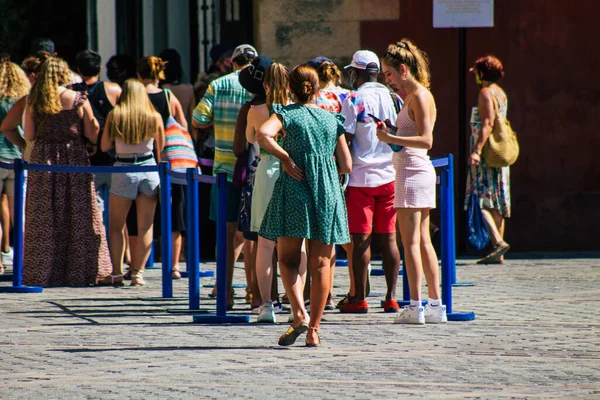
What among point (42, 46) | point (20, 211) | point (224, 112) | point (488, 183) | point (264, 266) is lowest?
point (264, 266)

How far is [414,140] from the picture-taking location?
864 cm

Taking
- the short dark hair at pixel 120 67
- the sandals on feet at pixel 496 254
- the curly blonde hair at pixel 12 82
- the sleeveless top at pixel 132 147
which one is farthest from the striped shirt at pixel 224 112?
the sandals on feet at pixel 496 254

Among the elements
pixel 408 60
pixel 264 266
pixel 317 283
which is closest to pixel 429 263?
pixel 264 266

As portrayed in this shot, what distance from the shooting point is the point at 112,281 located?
11555 millimetres

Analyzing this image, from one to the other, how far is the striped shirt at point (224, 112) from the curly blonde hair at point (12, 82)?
3.23 m

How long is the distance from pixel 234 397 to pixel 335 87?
4035mm

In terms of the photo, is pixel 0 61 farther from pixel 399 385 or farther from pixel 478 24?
pixel 399 385

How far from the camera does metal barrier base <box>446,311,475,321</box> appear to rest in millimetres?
9086

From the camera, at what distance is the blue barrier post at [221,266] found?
28.8ft

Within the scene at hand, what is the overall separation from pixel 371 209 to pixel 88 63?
3.47 m

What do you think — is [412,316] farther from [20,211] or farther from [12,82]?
[12,82]

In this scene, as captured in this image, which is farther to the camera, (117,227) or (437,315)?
(117,227)

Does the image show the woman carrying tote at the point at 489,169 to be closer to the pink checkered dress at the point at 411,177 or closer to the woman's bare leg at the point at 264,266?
the pink checkered dress at the point at 411,177

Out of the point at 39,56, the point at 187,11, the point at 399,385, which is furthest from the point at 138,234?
the point at 399,385
